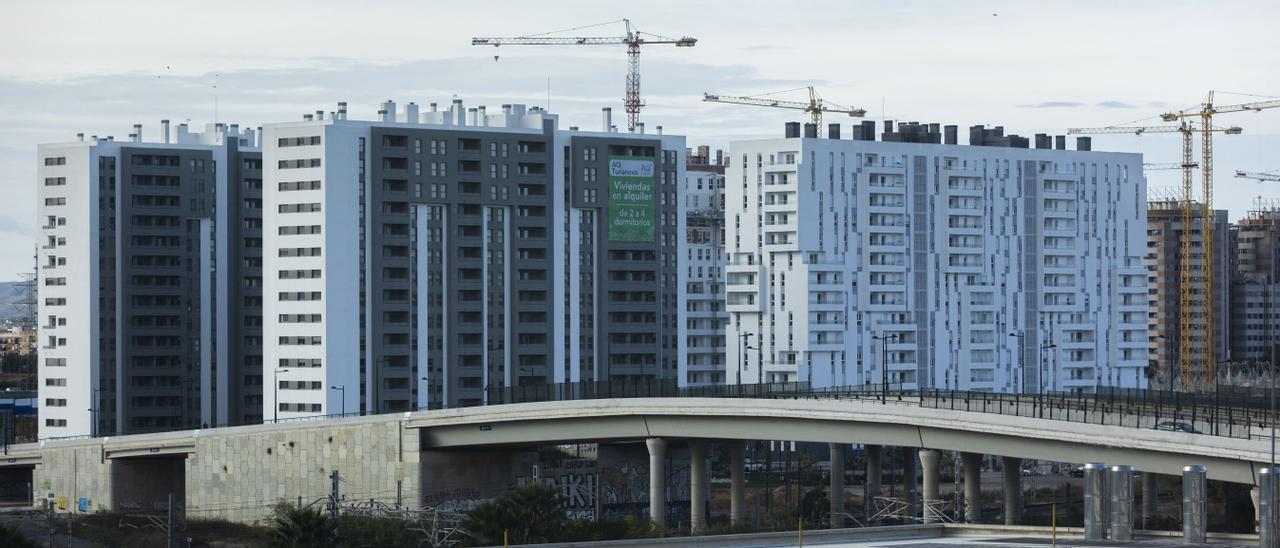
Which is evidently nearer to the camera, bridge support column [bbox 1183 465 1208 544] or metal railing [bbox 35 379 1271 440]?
bridge support column [bbox 1183 465 1208 544]

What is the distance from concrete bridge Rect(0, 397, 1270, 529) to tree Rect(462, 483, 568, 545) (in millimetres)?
16892

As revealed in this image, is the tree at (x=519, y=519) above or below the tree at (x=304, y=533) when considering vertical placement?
below

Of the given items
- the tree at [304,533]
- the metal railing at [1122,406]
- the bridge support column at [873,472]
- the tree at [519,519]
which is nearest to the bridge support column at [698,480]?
the metal railing at [1122,406]

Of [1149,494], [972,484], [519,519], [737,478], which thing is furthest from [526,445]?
[1149,494]

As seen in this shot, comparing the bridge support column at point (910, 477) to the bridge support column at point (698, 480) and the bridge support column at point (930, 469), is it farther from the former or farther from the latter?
the bridge support column at point (930, 469)

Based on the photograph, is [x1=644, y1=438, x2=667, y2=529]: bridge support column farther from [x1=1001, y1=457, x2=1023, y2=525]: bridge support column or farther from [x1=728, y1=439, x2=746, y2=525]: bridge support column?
[x1=1001, y1=457, x2=1023, y2=525]: bridge support column

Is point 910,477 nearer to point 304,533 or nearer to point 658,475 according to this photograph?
point 658,475

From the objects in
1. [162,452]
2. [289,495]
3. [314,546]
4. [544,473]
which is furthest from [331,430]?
[314,546]

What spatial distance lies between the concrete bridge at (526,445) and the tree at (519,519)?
665 inches

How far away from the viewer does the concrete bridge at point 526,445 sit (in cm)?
10831

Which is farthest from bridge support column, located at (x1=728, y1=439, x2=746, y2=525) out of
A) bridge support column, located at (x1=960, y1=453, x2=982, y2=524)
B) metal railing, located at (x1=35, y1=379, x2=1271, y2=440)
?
bridge support column, located at (x1=960, y1=453, x2=982, y2=524)

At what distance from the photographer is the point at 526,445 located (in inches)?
6063

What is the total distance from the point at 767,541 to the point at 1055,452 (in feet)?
74.2

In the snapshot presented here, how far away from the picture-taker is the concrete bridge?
108 meters
